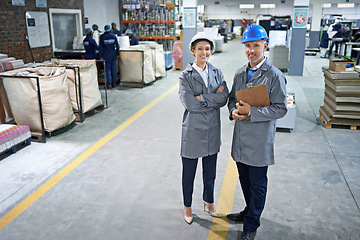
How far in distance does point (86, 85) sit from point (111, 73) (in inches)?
127

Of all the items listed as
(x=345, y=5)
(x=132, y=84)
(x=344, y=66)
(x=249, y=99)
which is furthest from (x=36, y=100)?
(x=345, y=5)

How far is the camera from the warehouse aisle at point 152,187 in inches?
120

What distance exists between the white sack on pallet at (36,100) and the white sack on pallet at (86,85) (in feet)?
1.62

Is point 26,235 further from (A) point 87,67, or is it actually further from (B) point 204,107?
(A) point 87,67

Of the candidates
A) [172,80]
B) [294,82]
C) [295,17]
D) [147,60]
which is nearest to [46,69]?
[147,60]

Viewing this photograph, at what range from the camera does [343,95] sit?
572 centimetres

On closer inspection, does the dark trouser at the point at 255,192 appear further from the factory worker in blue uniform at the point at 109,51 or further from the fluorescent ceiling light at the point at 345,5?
the fluorescent ceiling light at the point at 345,5

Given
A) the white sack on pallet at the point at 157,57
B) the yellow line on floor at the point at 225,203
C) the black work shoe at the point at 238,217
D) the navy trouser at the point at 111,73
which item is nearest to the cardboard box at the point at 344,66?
the yellow line on floor at the point at 225,203

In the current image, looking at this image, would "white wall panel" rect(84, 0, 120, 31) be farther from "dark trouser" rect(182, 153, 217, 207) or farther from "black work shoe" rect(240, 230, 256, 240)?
"black work shoe" rect(240, 230, 256, 240)

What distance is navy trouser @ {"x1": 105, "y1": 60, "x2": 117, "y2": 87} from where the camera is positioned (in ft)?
30.2

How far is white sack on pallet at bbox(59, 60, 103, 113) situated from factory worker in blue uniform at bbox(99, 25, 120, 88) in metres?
2.33

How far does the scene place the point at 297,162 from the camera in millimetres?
4527

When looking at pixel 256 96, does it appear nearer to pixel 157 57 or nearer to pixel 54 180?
pixel 54 180

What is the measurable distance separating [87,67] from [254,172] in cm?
460
